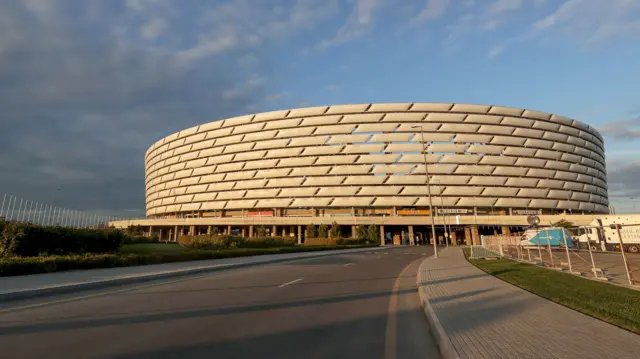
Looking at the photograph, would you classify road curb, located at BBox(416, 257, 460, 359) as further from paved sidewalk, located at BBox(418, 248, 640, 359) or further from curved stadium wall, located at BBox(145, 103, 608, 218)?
curved stadium wall, located at BBox(145, 103, 608, 218)

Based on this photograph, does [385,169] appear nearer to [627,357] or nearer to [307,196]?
[307,196]

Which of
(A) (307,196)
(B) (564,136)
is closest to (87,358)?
(A) (307,196)

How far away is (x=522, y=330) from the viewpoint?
17.1 feet

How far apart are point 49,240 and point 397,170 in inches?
2389

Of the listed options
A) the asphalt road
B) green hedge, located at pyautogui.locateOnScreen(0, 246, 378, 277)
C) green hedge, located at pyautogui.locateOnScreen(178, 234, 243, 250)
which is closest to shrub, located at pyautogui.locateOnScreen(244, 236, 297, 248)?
green hedge, located at pyautogui.locateOnScreen(178, 234, 243, 250)

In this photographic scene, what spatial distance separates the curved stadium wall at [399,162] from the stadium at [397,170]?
0.79 ft

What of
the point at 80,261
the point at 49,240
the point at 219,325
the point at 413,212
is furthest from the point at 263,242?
the point at 413,212

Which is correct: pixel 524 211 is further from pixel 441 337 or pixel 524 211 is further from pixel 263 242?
pixel 441 337

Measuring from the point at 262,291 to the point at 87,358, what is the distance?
214 inches

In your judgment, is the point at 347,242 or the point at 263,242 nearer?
the point at 263,242

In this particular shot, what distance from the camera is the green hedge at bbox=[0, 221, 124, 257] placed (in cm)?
1399

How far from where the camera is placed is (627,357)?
158 inches

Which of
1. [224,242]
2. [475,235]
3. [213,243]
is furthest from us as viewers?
[475,235]

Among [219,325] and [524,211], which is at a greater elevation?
[524,211]
